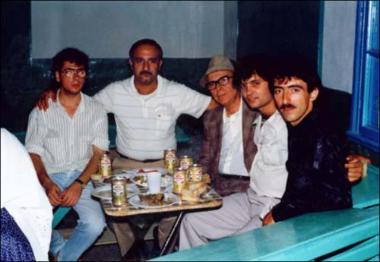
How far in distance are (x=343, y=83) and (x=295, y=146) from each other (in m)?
1.90

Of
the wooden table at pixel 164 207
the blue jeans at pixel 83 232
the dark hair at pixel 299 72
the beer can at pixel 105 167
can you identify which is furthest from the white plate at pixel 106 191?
the dark hair at pixel 299 72

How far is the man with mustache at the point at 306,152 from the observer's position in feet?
8.29

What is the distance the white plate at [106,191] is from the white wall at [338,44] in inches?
82.8

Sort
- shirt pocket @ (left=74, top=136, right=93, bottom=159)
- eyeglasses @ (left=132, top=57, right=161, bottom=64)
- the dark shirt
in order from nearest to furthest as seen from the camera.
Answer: the dark shirt
shirt pocket @ (left=74, top=136, right=93, bottom=159)
eyeglasses @ (left=132, top=57, right=161, bottom=64)

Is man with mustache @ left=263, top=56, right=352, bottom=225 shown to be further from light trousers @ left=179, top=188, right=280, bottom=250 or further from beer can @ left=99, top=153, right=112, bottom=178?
beer can @ left=99, top=153, right=112, bottom=178

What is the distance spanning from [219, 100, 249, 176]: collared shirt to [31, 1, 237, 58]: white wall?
16.9 ft

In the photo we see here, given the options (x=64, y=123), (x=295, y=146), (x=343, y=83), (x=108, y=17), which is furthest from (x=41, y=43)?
(x=295, y=146)

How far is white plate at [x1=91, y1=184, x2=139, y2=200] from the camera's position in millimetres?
3309

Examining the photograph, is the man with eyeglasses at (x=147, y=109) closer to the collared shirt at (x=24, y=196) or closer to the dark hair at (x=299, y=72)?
the dark hair at (x=299, y=72)

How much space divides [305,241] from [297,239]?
0.03 metres

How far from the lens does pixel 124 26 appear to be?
9.56 meters

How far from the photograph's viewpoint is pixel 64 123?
4355 mm

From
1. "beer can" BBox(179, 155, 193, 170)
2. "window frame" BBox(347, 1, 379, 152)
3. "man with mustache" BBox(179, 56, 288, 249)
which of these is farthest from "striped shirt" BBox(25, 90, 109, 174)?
"window frame" BBox(347, 1, 379, 152)

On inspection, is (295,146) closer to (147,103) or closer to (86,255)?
(147,103)
